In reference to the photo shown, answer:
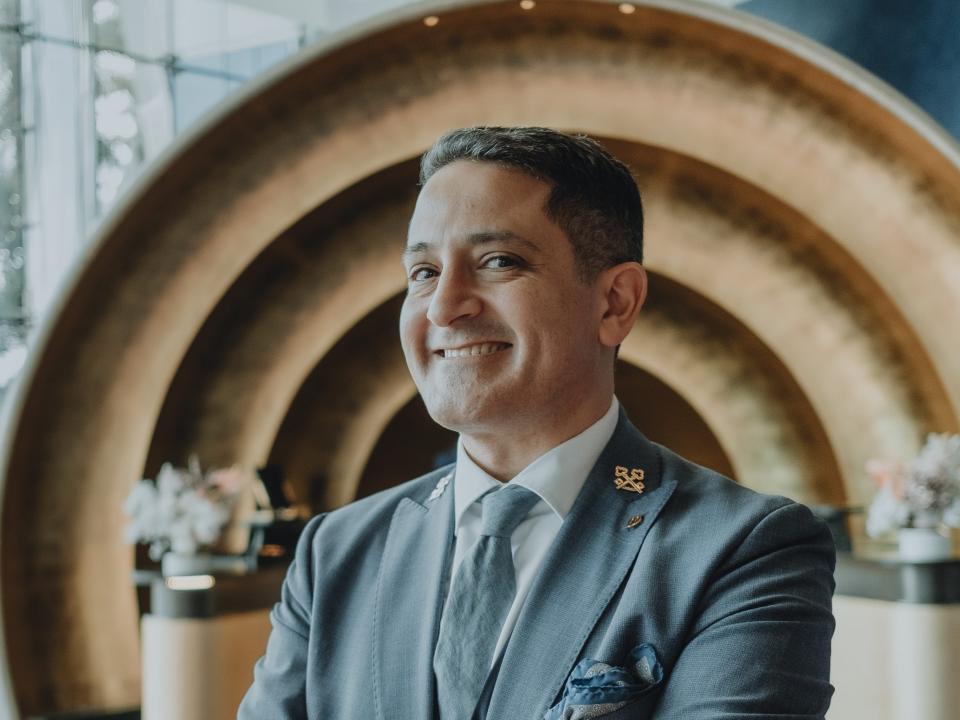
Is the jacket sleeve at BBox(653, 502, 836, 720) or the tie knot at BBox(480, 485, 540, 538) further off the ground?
the tie knot at BBox(480, 485, 540, 538)

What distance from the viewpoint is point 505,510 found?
150 centimetres

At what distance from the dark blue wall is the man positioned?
5.36m

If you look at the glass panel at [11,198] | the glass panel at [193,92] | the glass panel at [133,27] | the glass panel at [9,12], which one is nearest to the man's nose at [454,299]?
the glass panel at [11,198]

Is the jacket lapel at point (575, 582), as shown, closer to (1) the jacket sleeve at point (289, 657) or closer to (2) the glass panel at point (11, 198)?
(1) the jacket sleeve at point (289, 657)

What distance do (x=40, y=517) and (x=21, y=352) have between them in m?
4.12

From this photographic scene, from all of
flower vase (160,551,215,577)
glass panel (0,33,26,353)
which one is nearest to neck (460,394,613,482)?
flower vase (160,551,215,577)

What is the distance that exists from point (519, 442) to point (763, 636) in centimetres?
41

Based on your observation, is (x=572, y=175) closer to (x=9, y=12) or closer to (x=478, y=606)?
(x=478, y=606)

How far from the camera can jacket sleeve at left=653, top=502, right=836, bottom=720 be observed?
131 cm

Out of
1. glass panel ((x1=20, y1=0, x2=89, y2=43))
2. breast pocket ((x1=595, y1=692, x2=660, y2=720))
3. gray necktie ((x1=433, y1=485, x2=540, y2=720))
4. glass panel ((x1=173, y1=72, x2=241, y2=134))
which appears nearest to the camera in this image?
breast pocket ((x1=595, y1=692, x2=660, y2=720))

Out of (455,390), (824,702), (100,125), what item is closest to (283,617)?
(455,390)

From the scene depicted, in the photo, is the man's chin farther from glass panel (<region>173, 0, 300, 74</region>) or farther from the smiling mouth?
glass panel (<region>173, 0, 300, 74</region>)

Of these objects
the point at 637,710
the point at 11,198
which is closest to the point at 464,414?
the point at 637,710

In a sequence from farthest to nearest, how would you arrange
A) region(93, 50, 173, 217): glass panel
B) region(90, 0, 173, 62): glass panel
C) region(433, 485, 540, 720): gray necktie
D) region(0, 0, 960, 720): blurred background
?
1. region(90, 0, 173, 62): glass panel
2. region(93, 50, 173, 217): glass panel
3. region(0, 0, 960, 720): blurred background
4. region(433, 485, 540, 720): gray necktie
